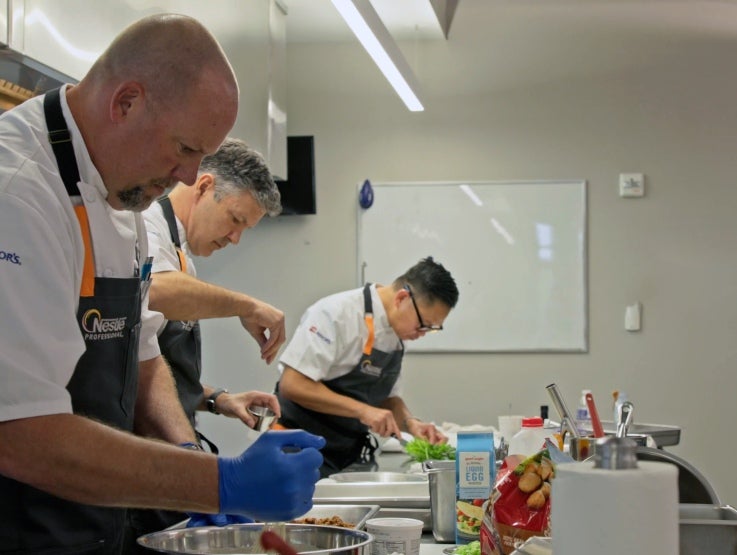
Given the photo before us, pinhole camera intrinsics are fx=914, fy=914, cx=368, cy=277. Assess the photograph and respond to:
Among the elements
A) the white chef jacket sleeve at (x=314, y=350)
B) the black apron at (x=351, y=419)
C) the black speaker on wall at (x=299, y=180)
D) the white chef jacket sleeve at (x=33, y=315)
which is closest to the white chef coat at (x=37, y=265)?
the white chef jacket sleeve at (x=33, y=315)

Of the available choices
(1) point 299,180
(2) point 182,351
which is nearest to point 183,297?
(2) point 182,351

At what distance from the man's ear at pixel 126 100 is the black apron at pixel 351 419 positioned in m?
2.44

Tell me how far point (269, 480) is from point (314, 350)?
244 cm

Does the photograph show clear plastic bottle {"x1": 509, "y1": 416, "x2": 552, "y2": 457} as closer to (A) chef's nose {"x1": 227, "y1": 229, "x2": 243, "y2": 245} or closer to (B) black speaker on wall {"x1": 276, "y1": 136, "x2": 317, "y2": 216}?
(A) chef's nose {"x1": 227, "y1": 229, "x2": 243, "y2": 245}

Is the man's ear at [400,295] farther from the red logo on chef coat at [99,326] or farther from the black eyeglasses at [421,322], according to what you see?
the red logo on chef coat at [99,326]

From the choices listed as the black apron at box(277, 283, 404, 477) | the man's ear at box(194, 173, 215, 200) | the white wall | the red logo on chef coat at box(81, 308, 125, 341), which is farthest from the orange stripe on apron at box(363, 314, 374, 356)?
the red logo on chef coat at box(81, 308, 125, 341)

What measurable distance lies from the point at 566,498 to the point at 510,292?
4.60 metres

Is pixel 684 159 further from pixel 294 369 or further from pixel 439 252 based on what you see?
pixel 294 369

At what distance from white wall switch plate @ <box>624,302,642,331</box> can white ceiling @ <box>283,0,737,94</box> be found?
145 cm

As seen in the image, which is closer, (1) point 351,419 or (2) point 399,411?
(1) point 351,419

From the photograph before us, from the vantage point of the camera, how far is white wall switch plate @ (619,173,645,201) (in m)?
5.43

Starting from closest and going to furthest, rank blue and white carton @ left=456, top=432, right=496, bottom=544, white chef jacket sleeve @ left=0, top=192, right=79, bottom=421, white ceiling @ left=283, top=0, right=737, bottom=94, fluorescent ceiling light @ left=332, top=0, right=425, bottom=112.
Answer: white chef jacket sleeve @ left=0, top=192, right=79, bottom=421 → blue and white carton @ left=456, top=432, right=496, bottom=544 → fluorescent ceiling light @ left=332, top=0, right=425, bottom=112 → white ceiling @ left=283, top=0, right=737, bottom=94

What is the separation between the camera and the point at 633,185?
5438 mm

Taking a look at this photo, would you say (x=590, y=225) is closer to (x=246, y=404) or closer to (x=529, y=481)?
(x=246, y=404)
